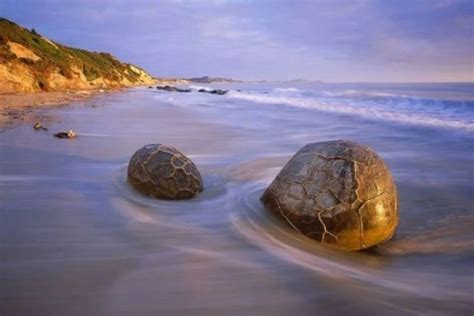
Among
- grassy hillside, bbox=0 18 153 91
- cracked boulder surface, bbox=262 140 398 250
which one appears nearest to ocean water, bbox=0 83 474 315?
cracked boulder surface, bbox=262 140 398 250

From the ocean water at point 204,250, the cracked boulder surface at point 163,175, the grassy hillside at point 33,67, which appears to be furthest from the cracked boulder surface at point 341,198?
the grassy hillside at point 33,67

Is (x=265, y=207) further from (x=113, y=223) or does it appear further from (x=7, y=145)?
(x=7, y=145)

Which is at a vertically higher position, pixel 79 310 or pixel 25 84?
pixel 25 84

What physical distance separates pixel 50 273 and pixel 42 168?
114 inches

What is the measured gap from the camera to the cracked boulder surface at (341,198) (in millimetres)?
3197

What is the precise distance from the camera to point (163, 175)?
407 cm

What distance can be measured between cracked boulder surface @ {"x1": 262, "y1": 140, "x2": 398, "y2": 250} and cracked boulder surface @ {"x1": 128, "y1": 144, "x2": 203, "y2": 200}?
1093 mm

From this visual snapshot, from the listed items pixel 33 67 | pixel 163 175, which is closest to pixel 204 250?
pixel 163 175

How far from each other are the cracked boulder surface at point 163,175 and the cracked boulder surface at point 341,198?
3.59 ft

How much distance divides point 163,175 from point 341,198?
185cm

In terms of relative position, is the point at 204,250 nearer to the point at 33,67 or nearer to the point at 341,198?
the point at 341,198

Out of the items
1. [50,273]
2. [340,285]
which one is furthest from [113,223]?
[340,285]

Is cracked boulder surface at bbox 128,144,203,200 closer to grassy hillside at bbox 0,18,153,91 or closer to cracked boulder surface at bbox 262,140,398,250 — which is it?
cracked boulder surface at bbox 262,140,398,250

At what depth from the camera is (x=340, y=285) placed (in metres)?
2.37
